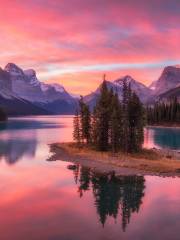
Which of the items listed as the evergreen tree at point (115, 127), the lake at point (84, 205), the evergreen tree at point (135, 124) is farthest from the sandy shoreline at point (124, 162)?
the evergreen tree at point (115, 127)

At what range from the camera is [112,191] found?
196 ft

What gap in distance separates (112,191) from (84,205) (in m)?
8.99

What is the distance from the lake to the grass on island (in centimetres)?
707

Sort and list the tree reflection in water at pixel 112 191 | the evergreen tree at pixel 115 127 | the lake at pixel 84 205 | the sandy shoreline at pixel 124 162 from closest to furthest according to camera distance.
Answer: the lake at pixel 84 205 → the tree reflection in water at pixel 112 191 → the sandy shoreline at pixel 124 162 → the evergreen tree at pixel 115 127

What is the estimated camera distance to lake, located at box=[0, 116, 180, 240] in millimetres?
40906

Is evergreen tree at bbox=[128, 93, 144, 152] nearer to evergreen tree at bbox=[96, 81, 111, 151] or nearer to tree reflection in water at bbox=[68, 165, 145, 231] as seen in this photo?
evergreen tree at bbox=[96, 81, 111, 151]

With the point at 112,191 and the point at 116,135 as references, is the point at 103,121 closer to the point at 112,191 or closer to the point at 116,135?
the point at 116,135

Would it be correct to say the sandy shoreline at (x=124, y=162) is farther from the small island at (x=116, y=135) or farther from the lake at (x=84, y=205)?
the lake at (x=84, y=205)

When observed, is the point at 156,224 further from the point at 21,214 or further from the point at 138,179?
the point at 138,179

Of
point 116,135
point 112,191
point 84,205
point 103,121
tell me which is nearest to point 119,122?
point 116,135

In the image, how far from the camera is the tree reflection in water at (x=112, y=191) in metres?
49.2

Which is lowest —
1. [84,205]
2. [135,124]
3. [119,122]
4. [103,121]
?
[84,205]

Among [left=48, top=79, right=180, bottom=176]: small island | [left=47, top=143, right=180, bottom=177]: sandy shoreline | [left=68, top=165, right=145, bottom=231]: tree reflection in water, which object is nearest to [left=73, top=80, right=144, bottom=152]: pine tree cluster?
[left=48, top=79, right=180, bottom=176]: small island

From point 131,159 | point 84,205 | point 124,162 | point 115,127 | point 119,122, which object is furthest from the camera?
point 119,122
